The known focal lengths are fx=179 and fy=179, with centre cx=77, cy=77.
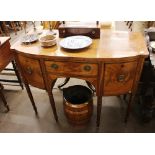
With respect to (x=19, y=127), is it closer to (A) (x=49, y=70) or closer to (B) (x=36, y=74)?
(B) (x=36, y=74)

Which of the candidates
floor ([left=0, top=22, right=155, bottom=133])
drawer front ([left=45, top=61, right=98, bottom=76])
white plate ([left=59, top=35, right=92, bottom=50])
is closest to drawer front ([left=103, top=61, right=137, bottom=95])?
Result: drawer front ([left=45, top=61, right=98, bottom=76])

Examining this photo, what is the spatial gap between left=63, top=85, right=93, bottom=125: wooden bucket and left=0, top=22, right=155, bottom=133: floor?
0.46 ft

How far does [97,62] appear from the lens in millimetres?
1303

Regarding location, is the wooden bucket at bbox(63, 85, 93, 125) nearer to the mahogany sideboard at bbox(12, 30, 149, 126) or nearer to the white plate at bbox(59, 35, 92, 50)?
the mahogany sideboard at bbox(12, 30, 149, 126)

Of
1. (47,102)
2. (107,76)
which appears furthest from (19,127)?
(107,76)

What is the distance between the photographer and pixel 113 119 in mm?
1967

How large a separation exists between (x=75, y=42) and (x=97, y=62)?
0.29m

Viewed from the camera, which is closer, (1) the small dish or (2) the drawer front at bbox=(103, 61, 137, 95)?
(2) the drawer front at bbox=(103, 61, 137, 95)

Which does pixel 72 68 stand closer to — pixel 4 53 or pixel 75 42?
pixel 75 42

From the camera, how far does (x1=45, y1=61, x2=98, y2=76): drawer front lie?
135 cm

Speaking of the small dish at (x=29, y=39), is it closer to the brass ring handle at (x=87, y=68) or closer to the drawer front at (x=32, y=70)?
the drawer front at (x=32, y=70)

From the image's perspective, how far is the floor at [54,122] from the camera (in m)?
1.87

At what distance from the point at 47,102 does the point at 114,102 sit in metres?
0.83

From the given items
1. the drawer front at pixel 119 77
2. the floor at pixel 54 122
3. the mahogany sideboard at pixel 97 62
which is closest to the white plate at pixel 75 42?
the mahogany sideboard at pixel 97 62
